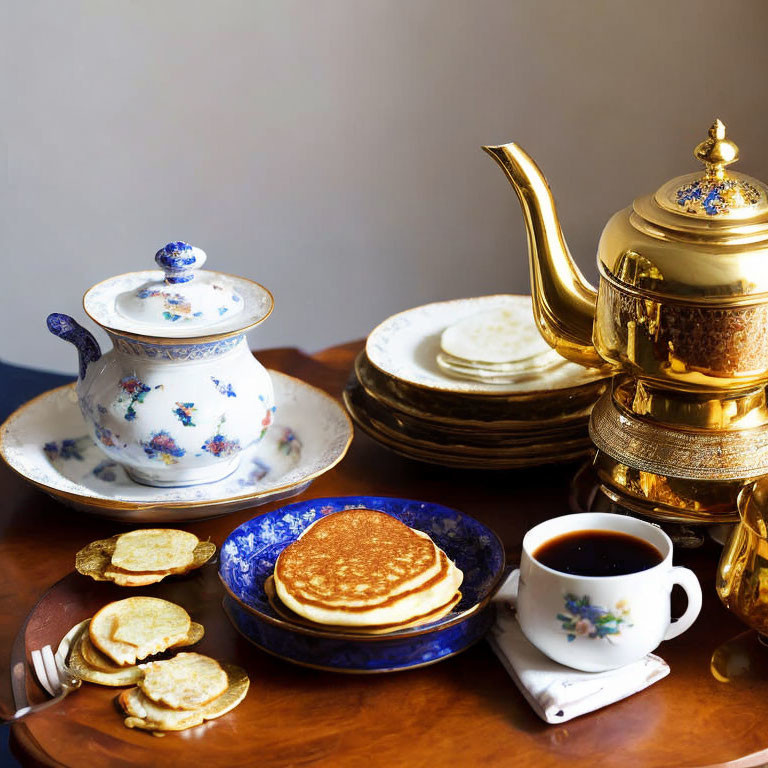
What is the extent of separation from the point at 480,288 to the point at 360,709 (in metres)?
1.53

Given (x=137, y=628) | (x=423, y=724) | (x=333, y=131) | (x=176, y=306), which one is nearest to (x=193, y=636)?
(x=137, y=628)

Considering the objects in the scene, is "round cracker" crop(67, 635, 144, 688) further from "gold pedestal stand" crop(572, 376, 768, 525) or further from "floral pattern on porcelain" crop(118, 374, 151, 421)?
"gold pedestal stand" crop(572, 376, 768, 525)

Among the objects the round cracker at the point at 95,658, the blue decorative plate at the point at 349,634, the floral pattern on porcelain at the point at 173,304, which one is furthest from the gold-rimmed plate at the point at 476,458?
the round cracker at the point at 95,658

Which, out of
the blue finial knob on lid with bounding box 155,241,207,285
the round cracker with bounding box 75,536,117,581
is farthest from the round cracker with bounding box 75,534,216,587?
the blue finial knob on lid with bounding box 155,241,207,285

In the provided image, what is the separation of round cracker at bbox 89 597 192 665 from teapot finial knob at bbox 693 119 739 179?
47cm

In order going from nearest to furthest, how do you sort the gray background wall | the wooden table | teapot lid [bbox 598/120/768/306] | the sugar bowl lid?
1. the wooden table
2. teapot lid [bbox 598/120/768/306]
3. the sugar bowl lid
4. the gray background wall

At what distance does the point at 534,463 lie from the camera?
2.80ft

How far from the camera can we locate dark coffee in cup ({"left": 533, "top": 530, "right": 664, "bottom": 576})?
615 millimetres

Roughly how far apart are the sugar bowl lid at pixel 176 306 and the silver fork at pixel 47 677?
9.7 inches

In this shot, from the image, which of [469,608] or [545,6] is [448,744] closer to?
[469,608]

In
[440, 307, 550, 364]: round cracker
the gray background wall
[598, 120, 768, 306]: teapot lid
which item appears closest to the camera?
[598, 120, 768, 306]: teapot lid

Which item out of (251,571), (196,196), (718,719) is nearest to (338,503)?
(251,571)

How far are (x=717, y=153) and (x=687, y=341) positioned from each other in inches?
5.2

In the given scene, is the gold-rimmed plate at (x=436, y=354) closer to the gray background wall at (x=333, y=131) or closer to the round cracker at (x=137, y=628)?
the round cracker at (x=137, y=628)
